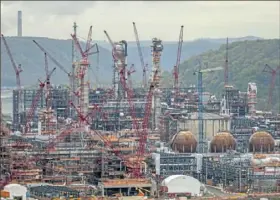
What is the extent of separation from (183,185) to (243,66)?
36063 millimetres

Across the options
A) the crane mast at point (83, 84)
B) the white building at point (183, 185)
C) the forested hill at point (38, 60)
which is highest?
the forested hill at point (38, 60)

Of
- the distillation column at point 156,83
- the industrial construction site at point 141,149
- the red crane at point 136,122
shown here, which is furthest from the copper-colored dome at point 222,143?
the distillation column at point 156,83

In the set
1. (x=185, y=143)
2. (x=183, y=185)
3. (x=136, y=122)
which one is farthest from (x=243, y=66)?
(x=183, y=185)

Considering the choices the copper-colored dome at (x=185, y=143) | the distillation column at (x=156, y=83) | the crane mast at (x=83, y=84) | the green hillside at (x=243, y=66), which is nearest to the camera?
the copper-colored dome at (x=185, y=143)

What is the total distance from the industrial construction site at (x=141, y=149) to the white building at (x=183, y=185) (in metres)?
0.02

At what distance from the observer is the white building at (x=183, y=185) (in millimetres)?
28109

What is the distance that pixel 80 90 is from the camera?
39.7 metres

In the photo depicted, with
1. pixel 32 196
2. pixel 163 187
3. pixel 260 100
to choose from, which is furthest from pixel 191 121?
pixel 260 100

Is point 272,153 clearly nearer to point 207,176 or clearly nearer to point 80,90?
point 207,176

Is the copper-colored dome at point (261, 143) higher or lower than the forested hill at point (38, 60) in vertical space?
lower

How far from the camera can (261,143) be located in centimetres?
3278

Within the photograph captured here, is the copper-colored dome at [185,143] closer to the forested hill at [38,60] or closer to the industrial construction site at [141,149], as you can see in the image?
the industrial construction site at [141,149]

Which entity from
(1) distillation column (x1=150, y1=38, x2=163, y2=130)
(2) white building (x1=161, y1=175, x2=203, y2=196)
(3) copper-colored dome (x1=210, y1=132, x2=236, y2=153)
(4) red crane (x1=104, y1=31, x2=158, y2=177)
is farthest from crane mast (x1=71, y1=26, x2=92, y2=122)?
(2) white building (x1=161, y1=175, x2=203, y2=196)

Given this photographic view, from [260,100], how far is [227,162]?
85.5 feet
